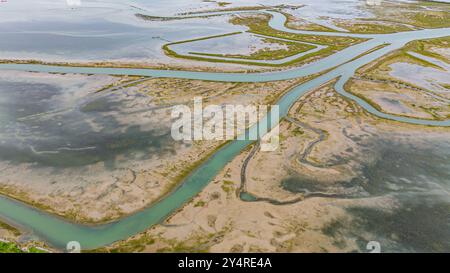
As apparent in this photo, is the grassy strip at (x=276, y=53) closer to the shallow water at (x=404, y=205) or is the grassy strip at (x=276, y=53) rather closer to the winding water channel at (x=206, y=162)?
the winding water channel at (x=206, y=162)

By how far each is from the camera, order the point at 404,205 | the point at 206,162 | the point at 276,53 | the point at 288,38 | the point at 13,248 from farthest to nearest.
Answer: the point at 288,38
the point at 276,53
the point at 206,162
the point at 404,205
the point at 13,248

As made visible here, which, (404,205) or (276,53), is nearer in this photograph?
(404,205)

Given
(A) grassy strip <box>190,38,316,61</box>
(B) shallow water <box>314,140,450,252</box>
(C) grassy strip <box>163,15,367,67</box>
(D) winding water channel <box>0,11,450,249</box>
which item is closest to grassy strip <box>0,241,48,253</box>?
(D) winding water channel <box>0,11,450,249</box>

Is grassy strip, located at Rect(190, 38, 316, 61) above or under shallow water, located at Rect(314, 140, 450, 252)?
above

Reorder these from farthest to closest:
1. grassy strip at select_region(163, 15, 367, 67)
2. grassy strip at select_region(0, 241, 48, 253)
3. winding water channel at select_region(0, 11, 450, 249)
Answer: grassy strip at select_region(163, 15, 367, 67), winding water channel at select_region(0, 11, 450, 249), grassy strip at select_region(0, 241, 48, 253)

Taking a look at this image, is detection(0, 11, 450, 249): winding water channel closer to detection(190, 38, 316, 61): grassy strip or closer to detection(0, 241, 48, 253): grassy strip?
detection(0, 241, 48, 253): grassy strip

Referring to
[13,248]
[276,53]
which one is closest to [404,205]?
[13,248]

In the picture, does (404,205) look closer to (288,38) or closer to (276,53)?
(276,53)

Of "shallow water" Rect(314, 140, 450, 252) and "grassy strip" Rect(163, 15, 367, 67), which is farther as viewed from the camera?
"grassy strip" Rect(163, 15, 367, 67)
